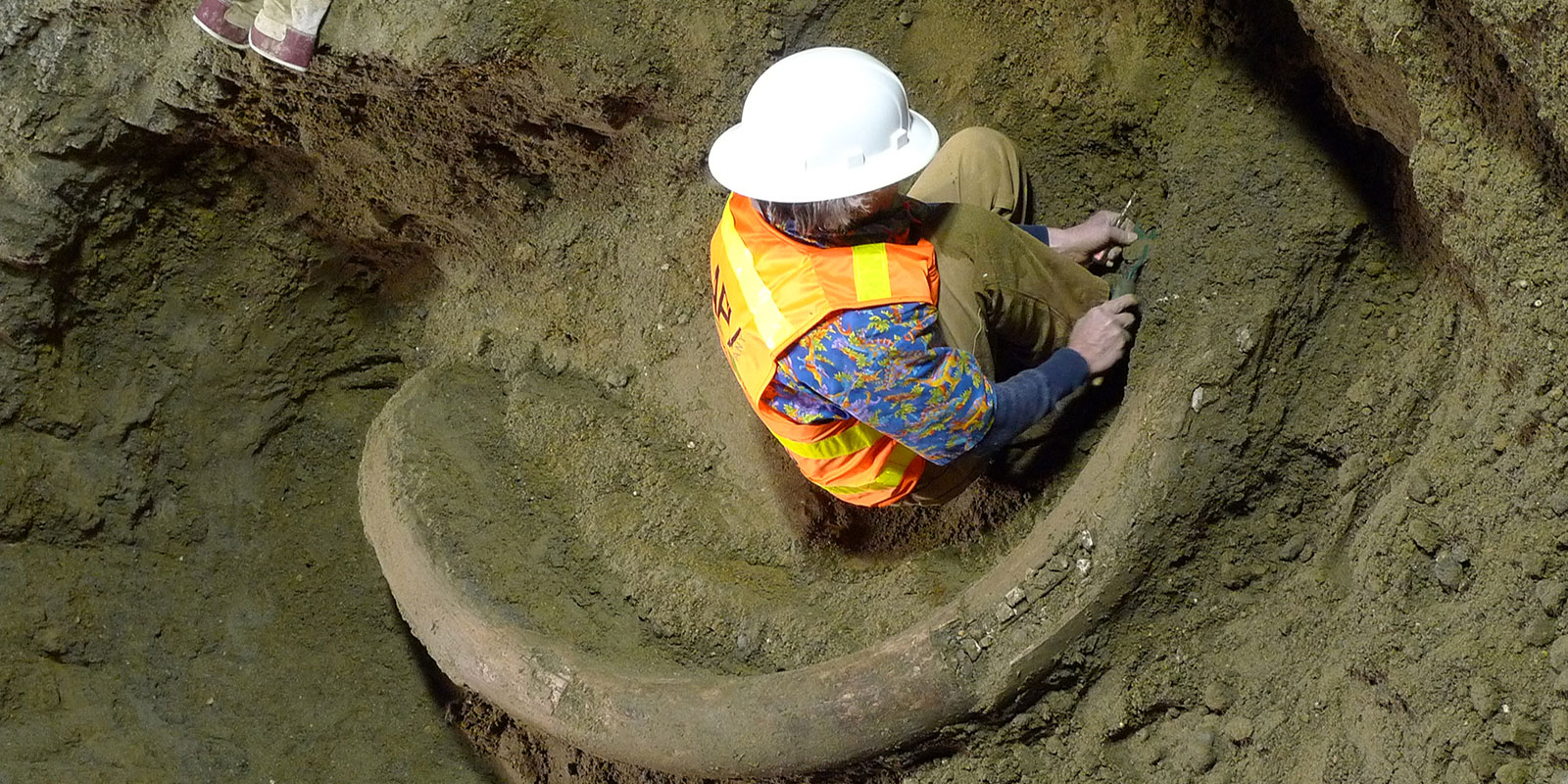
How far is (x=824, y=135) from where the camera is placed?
234cm

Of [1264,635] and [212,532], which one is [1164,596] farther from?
[212,532]

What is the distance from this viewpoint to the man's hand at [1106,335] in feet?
8.75

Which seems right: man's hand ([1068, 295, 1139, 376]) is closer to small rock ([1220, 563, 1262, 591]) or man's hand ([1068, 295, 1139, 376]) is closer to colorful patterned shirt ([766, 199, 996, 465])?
colorful patterned shirt ([766, 199, 996, 465])

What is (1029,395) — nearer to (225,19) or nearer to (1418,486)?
(1418,486)

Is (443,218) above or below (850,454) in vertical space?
below

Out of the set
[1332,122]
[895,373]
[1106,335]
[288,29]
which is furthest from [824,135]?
[288,29]

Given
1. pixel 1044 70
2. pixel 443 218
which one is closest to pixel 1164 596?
pixel 1044 70

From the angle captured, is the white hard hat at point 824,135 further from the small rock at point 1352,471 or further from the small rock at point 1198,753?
the small rock at point 1198,753

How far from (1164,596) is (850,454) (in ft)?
2.37

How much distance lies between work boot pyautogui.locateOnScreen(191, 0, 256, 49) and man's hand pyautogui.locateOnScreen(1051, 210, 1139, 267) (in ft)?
7.13

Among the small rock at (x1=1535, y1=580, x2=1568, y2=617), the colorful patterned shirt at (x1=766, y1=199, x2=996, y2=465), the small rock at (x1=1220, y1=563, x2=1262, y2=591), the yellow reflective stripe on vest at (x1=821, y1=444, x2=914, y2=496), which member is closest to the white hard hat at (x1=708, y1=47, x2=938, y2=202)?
the colorful patterned shirt at (x1=766, y1=199, x2=996, y2=465)

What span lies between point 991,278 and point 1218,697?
969mm

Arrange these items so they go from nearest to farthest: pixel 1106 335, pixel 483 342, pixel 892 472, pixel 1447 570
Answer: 1. pixel 1447 570
2. pixel 1106 335
3. pixel 892 472
4. pixel 483 342

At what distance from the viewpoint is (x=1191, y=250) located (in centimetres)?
267
